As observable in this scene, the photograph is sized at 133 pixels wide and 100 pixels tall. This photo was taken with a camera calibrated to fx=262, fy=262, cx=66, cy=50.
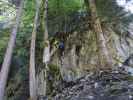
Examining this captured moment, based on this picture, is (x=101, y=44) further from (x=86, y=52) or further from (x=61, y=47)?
(x=61, y=47)

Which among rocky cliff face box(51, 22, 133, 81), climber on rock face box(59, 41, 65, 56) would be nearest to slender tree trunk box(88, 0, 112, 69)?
rocky cliff face box(51, 22, 133, 81)

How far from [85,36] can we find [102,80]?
14.7 feet

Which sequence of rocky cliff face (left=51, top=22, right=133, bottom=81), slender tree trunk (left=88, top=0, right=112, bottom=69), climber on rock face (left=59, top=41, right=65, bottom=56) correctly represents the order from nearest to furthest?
slender tree trunk (left=88, top=0, right=112, bottom=69)
rocky cliff face (left=51, top=22, right=133, bottom=81)
climber on rock face (left=59, top=41, right=65, bottom=56)

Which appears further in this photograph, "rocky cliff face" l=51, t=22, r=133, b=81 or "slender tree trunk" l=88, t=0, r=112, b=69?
"rocky cliff face" l=51, t=22, r=133, b=81

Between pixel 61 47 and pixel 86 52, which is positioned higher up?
pixel 61 47

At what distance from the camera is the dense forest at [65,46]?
1154 cm

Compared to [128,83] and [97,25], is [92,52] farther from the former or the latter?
[128,83]

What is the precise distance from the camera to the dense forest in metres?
11.5

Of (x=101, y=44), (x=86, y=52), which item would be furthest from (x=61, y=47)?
(x=101, y=44)

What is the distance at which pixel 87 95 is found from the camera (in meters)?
8.78

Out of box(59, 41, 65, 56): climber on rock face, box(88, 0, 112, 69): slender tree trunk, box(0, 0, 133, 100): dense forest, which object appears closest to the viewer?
box(88, 0, 112, 69): slender tree trunk

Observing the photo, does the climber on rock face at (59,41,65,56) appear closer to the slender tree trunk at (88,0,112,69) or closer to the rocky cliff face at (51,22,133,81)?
the rocky cliff face at (51,22,133,81)

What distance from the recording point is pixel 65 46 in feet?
46.2

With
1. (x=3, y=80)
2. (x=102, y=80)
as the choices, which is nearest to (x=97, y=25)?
(x=102, y=80)
